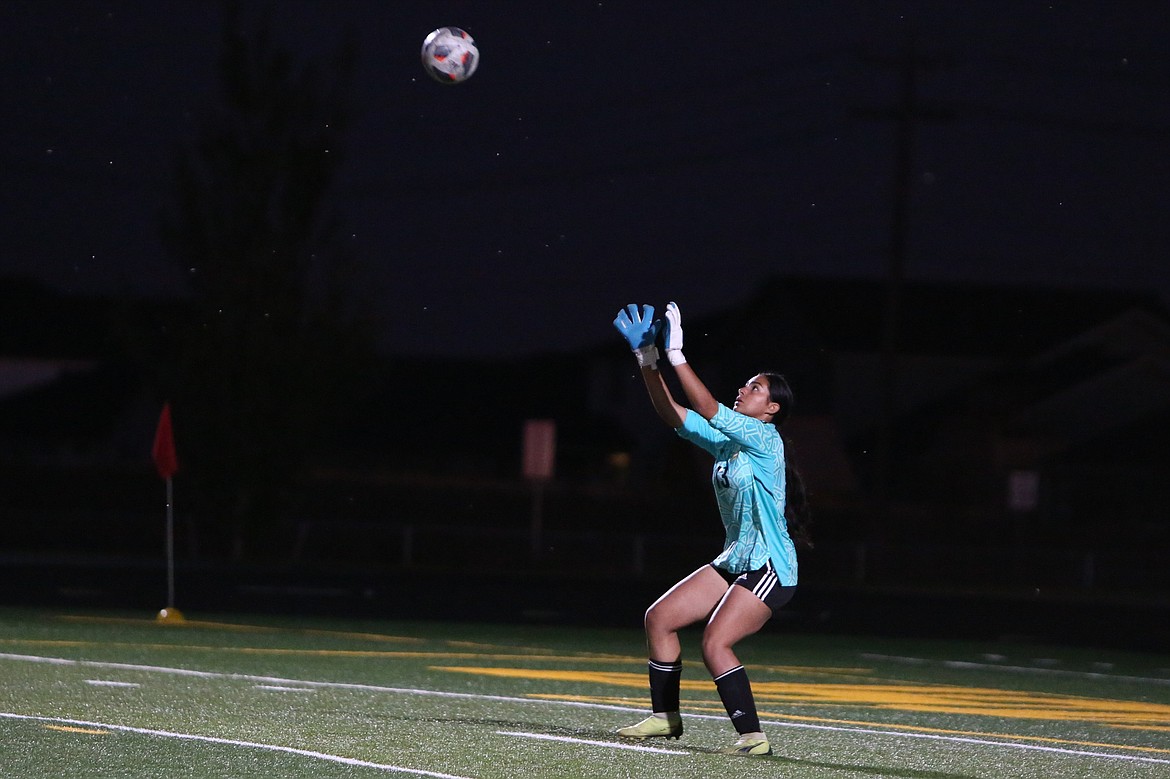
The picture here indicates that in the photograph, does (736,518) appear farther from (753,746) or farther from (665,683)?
(753,746)

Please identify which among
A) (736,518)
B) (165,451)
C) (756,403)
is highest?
(165,451)

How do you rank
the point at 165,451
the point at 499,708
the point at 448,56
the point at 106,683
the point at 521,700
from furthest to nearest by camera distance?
the point at 165,451 → the point at 448,56 → the point at 106,683 → the point at 521,700 → the point at 499,708

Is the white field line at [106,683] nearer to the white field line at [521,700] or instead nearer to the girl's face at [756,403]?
the white field line at [521,700]

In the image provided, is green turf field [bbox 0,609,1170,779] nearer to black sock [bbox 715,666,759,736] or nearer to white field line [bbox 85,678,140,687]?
white field line [bbox 85,678,140,687]

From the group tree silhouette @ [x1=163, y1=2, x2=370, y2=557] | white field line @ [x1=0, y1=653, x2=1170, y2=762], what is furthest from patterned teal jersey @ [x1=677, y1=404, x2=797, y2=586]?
tree silhouette @ [x1=163, y1=2, x2=370, y2=557]

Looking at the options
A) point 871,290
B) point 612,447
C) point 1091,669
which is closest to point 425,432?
point 612,447

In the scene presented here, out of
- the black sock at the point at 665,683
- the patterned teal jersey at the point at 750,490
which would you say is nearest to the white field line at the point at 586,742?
the black sock at the point at 665,683

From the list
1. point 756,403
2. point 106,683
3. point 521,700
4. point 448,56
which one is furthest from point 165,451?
point 756,403

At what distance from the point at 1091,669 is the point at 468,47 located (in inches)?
334

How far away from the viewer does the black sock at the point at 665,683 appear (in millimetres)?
9461

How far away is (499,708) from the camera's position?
1146 cm

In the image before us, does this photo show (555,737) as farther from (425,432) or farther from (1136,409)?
(425,432)

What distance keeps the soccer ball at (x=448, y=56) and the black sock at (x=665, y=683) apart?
6.92 metres

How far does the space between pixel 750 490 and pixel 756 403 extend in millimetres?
450
